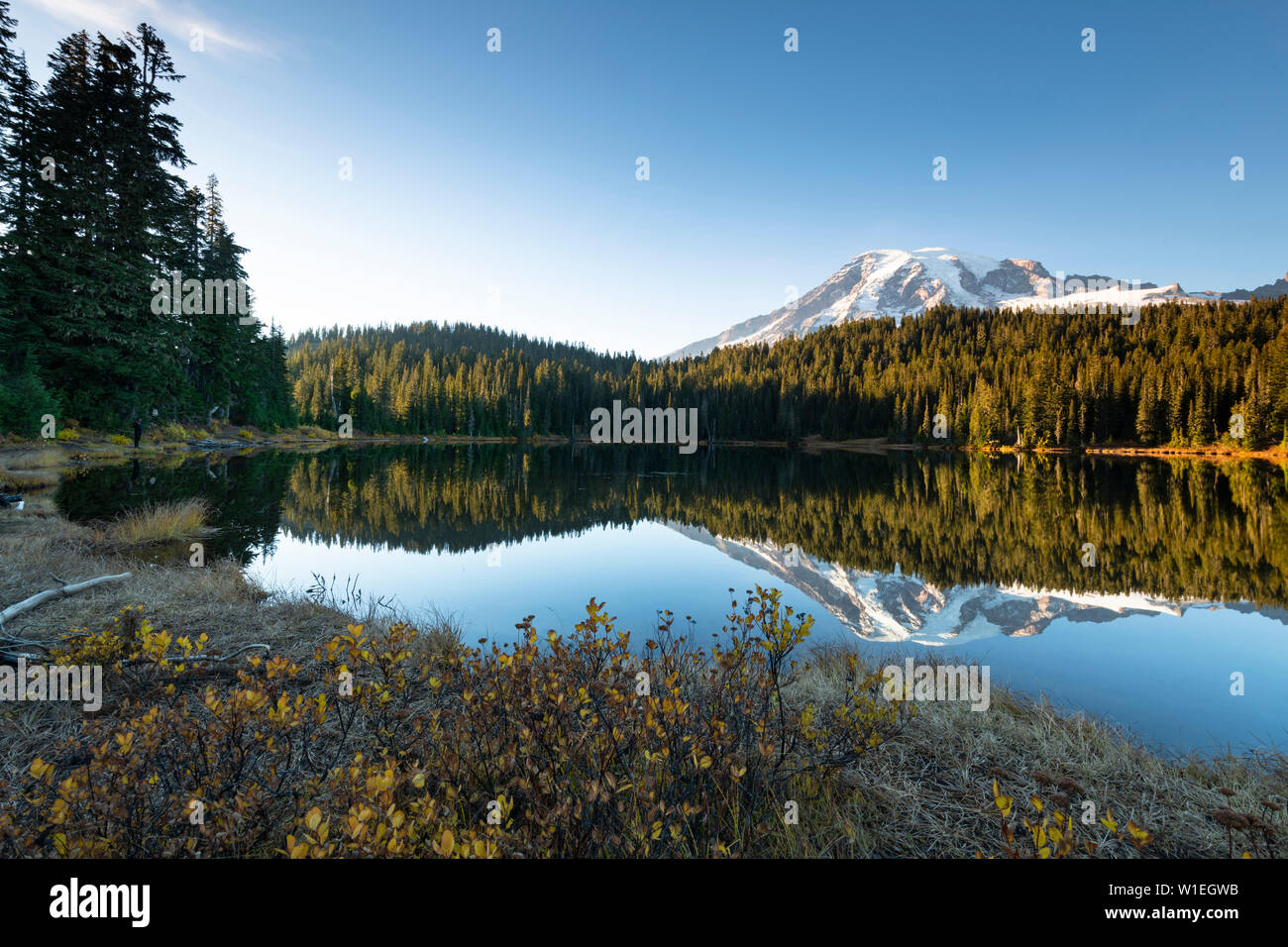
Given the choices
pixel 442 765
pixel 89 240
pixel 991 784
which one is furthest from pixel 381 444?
pixel 991 784

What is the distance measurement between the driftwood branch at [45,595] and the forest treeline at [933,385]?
91988mm

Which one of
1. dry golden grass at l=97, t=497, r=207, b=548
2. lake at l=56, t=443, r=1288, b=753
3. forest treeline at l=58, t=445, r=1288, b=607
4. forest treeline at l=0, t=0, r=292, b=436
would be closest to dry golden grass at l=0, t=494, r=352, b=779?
dry golden grass at l=97, t=497, r=207, b=548

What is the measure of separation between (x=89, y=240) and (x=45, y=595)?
36218mm

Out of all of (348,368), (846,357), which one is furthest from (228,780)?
(846,357)

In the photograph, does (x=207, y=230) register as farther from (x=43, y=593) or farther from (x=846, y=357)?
(x=846, y=357)

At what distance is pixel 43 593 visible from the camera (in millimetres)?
6863

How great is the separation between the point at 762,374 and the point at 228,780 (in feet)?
410

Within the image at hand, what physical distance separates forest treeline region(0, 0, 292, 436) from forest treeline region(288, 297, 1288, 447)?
197 feet

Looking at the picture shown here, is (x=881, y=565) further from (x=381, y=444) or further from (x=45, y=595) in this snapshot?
(x=381, y=444)

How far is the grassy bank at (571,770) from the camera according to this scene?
2.85 meters

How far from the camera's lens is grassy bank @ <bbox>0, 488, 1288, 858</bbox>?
9.34 ft

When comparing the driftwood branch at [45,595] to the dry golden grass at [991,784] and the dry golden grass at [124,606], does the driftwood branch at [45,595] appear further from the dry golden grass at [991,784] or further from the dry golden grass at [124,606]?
the dry golden grass at [991,784]

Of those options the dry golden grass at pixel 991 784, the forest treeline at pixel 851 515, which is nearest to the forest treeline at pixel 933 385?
the forest treeline at pixel 851 515

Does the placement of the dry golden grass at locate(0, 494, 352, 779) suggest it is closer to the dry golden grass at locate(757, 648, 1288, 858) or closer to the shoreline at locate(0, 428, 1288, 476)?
the dry golden grass at locate(757, 648, 1288, 858)
